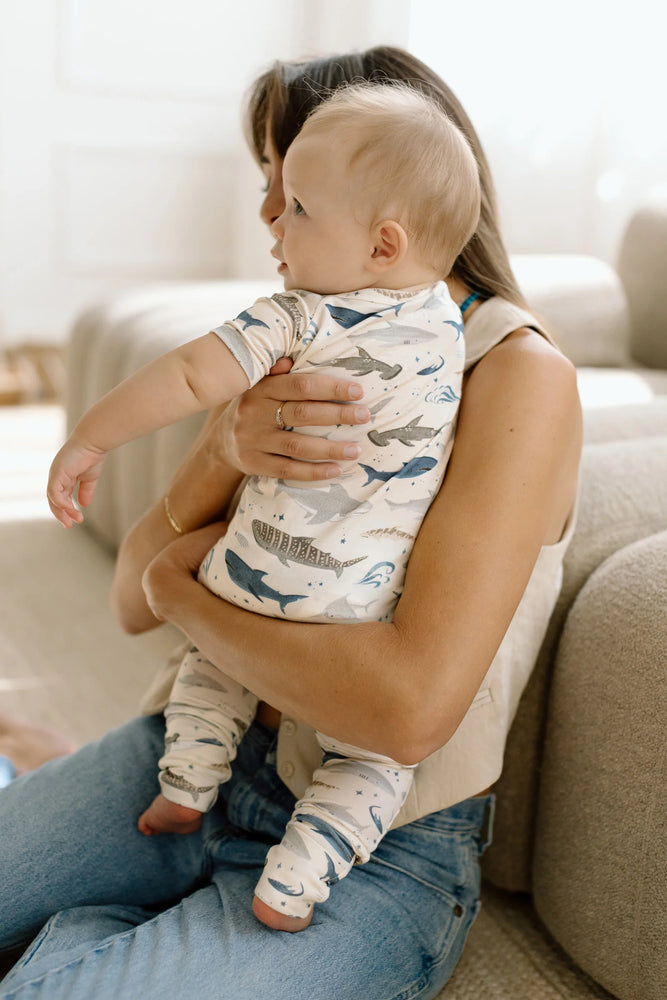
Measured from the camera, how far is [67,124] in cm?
461

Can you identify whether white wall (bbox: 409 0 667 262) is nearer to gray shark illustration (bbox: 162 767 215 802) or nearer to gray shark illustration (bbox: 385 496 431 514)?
gray shark illustration (bbox: 385 496 431 514)

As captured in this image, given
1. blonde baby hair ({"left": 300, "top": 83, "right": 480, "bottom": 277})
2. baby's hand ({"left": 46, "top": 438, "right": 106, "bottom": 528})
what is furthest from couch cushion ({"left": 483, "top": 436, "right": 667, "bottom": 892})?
baby's hand ({"left": 46, "top": 438, "right": 106, "bottom": 528})

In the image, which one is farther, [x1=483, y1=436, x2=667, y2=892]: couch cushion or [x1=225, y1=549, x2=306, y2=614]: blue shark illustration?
[x1=483, y1=436, x2=667, y2=892]: couch cushion

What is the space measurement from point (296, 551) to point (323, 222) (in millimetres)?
317

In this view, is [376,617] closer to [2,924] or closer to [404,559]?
[404,559]

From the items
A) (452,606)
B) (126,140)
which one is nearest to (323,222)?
(452,606)

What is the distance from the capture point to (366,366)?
1.00m

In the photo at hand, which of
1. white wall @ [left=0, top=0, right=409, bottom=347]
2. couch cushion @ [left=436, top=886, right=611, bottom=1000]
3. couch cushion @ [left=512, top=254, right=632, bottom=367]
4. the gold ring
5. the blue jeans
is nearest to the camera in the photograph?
the blue jeans

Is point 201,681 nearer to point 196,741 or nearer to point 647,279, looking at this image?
point 196,741

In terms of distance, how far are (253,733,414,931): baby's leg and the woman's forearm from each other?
13.4 inches

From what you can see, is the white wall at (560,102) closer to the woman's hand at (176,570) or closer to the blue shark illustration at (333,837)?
the woman's hand at (176,570)

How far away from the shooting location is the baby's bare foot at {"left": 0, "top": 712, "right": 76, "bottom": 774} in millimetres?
1634

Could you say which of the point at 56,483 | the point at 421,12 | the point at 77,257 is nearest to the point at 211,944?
the point at 56,483

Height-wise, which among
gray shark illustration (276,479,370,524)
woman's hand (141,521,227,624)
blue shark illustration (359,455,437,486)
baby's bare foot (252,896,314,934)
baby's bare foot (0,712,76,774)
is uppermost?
blue shark illustration (359,455,437,486)
